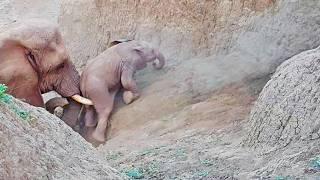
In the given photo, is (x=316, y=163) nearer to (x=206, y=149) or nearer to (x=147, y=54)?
(x=206, y=149)

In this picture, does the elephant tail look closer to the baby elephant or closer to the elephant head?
the baby elephant

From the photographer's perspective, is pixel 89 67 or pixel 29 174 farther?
pixel 89 67

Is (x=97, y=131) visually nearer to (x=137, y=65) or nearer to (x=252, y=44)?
(x=137, y=65)

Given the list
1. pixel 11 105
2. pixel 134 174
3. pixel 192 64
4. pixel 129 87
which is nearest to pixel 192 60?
pixel 192 64

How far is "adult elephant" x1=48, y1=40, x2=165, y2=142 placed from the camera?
1066 cm

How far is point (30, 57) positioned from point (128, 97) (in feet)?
5.11

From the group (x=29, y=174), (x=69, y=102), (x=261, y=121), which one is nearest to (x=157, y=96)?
(x=69, y=102)

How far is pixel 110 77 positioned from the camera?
11.0 m

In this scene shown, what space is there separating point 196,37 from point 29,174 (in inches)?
276

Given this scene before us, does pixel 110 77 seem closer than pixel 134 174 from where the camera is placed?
No

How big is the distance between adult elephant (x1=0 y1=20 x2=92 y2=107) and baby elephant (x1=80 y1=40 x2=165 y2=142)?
594 millimetres

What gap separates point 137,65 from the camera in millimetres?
11219

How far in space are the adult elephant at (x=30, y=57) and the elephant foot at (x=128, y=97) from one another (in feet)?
3.16

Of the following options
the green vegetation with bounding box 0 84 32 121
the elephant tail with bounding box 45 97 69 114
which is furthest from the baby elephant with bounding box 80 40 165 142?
the green vegetation with bounding box 0 84 32 121
